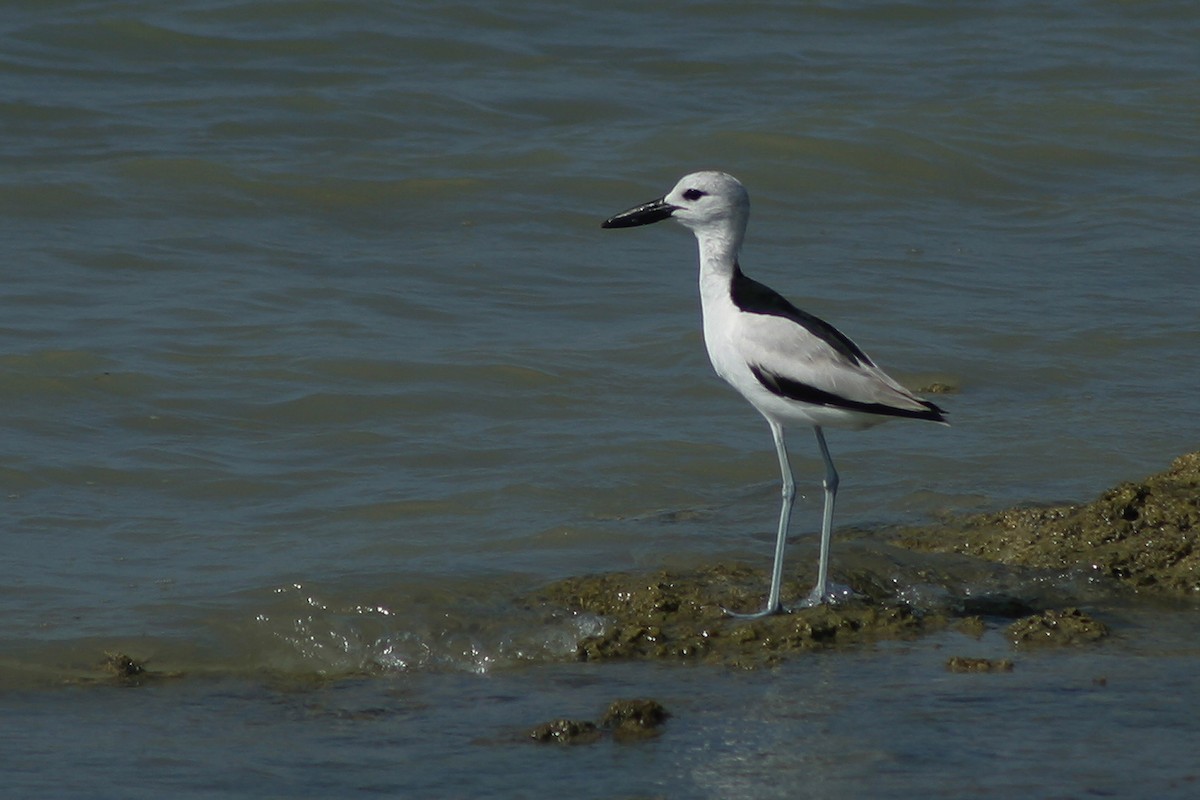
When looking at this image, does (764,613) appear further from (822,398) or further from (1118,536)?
(1118,536)

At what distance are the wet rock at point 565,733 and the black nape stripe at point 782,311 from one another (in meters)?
1.95

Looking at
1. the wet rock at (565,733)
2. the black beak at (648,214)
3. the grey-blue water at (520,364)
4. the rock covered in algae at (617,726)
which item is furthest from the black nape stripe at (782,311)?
the wet rock at (565,733)

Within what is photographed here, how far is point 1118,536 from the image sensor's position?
734 cm

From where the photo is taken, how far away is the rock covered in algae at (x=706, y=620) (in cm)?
651

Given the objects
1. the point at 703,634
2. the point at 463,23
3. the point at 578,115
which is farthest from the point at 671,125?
the point at 703,634

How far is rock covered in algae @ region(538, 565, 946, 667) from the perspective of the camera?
6.51m

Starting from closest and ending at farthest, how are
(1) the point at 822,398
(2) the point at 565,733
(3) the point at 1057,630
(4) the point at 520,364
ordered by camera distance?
(2) the point at 565,733 < (3) the point at 1057,630 < (1) the point at 822,398 < (4) the point at 520,364

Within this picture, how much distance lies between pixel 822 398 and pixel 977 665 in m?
1.14

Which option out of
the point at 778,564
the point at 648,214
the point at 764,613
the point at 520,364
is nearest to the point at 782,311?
the point at 648,214

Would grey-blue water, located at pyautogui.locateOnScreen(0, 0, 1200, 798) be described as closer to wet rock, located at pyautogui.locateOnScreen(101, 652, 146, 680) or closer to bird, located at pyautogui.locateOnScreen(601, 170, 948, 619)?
wet rock, located at pyautogui.locateOnScreen(101, 652, 146, 680)

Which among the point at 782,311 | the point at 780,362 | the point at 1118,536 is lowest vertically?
the point at 1118,536

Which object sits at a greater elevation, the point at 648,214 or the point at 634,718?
the point at 648,214

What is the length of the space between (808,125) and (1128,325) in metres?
5.02

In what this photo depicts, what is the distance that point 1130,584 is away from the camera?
715 centimetres
